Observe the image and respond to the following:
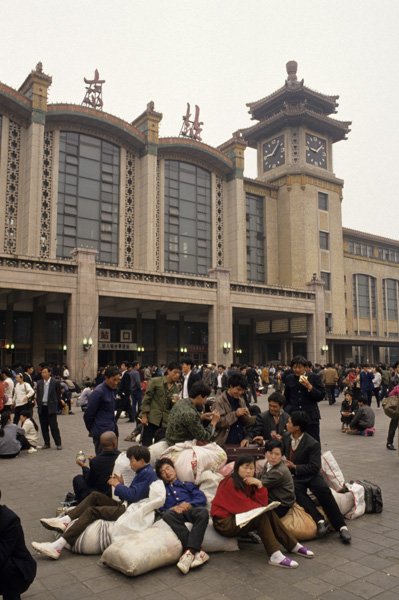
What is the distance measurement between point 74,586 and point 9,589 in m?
1.05

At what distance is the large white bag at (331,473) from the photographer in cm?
571

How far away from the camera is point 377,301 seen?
51.2 m

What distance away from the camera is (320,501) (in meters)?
5.30

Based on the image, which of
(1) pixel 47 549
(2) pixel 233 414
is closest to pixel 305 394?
(2) pixel 233 414

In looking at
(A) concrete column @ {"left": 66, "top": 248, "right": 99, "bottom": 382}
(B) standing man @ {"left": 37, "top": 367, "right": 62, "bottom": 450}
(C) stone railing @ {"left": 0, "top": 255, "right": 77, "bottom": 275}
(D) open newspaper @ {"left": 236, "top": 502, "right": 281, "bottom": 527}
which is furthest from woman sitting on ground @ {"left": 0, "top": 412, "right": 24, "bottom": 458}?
(C) stone railing @ {"left": 0, "top": 255, "right": 77, "bottom": 275}

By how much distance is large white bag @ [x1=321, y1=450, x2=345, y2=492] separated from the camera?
5715 millimetres

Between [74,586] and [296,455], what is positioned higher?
[296,455]

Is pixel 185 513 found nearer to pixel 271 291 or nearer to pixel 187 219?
pixel 271 291

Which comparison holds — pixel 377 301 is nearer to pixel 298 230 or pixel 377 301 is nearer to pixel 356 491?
pixel 298 230

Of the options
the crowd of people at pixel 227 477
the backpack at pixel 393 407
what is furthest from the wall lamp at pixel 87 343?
the backpack at pixel 393 407

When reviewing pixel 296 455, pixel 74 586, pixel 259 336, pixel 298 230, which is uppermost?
pixel 298 230

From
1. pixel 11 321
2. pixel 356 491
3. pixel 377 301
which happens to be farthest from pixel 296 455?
pixel 377 301

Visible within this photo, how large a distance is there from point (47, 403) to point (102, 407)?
10.5 feet

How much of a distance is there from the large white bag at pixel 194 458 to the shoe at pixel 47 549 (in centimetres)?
149
